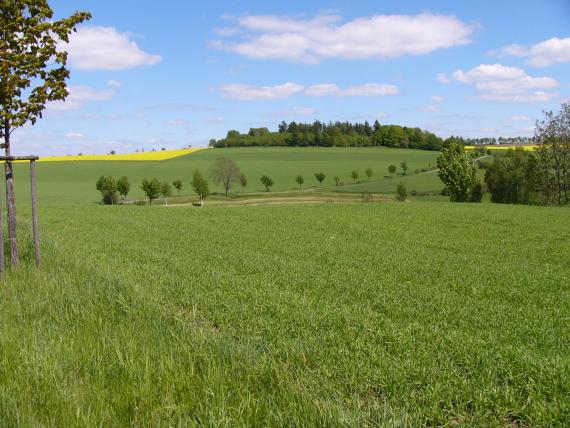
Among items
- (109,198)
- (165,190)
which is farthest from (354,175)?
(109,198)

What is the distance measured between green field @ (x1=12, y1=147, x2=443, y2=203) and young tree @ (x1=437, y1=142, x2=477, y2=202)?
12.6 metres

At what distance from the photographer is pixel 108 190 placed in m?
78.9

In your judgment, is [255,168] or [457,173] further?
[255,168]

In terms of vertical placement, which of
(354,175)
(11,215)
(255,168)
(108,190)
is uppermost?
(255,168)

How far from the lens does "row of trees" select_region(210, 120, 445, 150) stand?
165750mm

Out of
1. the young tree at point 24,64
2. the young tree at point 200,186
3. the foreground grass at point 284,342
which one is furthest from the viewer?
the young tree at point 200,186

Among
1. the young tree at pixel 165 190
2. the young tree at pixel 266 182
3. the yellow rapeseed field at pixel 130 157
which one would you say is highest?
the yellow rapeseed field at pixel 130 157

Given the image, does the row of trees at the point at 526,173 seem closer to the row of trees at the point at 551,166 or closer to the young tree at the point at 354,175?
the row of trees at the point at 551,166

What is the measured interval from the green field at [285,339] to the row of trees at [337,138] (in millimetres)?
155517

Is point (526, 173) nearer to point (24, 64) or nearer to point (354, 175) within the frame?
point (354, 175)

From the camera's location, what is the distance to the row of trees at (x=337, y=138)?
16575 centimetres

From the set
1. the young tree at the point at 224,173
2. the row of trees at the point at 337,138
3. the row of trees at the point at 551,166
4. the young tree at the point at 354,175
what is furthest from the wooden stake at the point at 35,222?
the row of trees at the point at 337,138

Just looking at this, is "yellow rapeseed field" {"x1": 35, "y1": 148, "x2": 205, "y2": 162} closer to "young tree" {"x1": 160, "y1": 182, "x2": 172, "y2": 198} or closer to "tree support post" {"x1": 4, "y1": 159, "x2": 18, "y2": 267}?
"young tree" {"x1": 160, "y1": 182, "x2": 172, "y2": 198}

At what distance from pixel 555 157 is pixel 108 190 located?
63.7 metres
